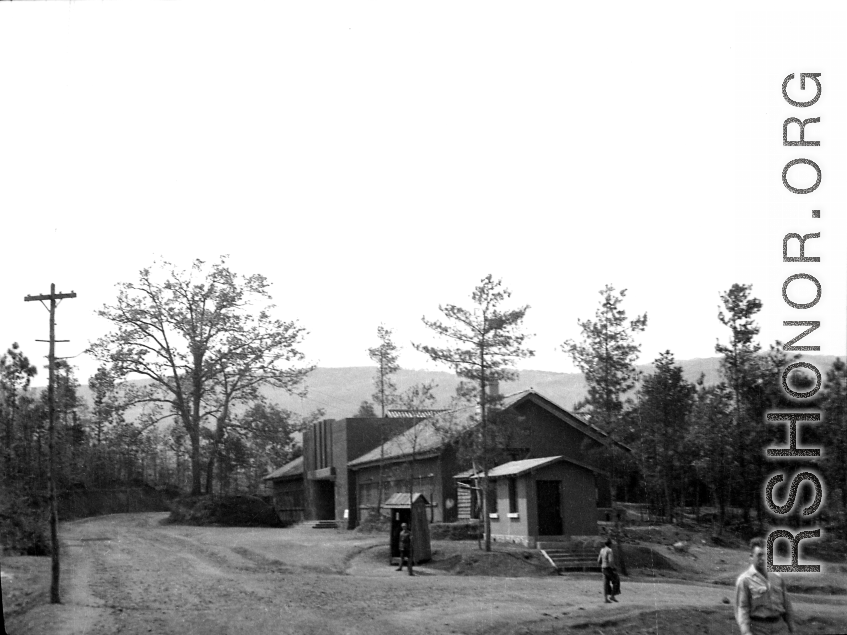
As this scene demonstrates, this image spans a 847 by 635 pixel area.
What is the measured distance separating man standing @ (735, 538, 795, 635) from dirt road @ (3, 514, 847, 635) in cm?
592

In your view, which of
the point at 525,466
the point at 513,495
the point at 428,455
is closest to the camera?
the point at 525,466

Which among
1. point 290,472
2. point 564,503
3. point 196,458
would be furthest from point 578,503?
point 290,472

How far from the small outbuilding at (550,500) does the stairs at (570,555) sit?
607 mm

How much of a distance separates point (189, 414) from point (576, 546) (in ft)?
92.6

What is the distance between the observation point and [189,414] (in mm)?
50656

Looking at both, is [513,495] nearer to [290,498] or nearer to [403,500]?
[403,500]

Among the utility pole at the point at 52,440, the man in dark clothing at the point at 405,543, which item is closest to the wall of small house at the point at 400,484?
the man in dark clothing at the point at 405,543

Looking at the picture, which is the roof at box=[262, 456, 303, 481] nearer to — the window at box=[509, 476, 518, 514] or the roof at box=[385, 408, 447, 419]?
the roof at box=[385, 408, 447, 419]

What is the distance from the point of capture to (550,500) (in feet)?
104

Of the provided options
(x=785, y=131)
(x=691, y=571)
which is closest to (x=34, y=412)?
(x=691, y=571)

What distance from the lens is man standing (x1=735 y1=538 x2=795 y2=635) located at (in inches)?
399

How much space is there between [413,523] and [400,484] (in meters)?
15.2

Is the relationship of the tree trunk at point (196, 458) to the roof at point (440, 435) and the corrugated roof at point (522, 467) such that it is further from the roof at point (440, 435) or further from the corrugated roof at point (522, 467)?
the corrugated roof at point (522, 467)

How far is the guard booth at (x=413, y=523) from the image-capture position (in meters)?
29.2
